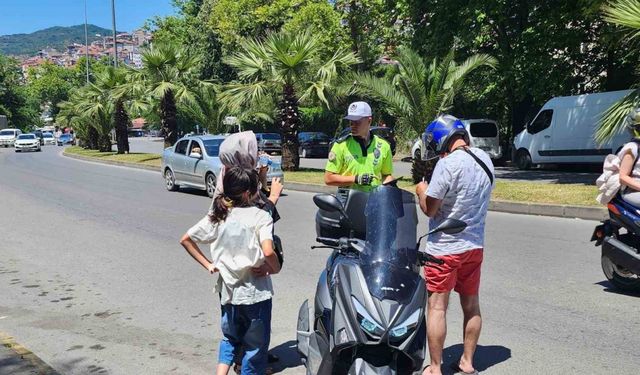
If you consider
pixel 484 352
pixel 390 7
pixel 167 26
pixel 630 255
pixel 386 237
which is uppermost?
pixel 167 26

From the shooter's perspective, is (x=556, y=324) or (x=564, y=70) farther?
(x=564, y=70)

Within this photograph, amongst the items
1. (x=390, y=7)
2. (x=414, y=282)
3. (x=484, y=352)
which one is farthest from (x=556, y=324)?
(x=390, y=7)

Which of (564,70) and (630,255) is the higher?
(564,70)

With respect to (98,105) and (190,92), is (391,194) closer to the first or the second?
(190,92)

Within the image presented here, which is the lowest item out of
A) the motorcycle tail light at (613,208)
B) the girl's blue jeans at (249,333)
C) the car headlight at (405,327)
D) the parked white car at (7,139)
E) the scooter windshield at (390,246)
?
the parked white car at (7,139)

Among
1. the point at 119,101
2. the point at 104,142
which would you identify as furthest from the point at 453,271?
the point at 104,142

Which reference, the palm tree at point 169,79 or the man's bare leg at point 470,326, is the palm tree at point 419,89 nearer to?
the man's bare leg at point 470,326

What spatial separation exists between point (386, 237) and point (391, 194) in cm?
28

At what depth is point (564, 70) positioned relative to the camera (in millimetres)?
22062

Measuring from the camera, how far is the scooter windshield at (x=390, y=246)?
308 centimetres

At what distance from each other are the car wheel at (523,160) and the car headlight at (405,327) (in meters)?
20.5

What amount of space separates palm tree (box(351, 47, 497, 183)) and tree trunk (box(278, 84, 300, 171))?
4630mm

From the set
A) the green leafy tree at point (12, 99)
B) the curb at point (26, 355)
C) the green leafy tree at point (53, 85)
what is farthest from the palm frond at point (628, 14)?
the green leafy tree at point (53, 85)

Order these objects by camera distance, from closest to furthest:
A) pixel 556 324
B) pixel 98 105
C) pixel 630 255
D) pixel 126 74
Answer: pixel 556 324
pixel 630 255
pixel 126 74
pixel 98 105
